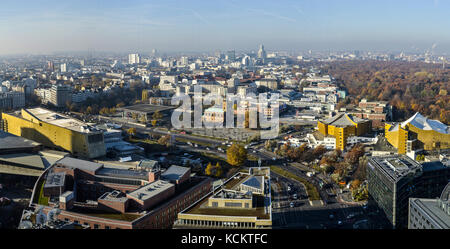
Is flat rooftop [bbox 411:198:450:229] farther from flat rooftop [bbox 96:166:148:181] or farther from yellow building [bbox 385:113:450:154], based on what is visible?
yellow building [bbox 385:113:450:154]

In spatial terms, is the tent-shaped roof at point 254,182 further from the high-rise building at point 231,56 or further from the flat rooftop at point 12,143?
the high-rise building at point 231,56

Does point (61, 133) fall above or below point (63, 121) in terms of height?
below

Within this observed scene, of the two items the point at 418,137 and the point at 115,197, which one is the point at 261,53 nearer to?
the point at 418,137

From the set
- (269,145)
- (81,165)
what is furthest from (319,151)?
(81,165)

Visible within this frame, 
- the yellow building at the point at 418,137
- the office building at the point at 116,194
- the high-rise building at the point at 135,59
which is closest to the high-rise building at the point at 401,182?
the office building at the point at 116,194

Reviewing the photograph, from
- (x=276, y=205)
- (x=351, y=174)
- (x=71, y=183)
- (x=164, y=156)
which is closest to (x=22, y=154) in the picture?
(x=71, y=183)

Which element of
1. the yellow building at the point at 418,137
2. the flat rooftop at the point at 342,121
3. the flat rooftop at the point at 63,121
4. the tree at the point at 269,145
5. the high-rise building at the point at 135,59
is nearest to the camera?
the flat rooftop at the point at 63,121
